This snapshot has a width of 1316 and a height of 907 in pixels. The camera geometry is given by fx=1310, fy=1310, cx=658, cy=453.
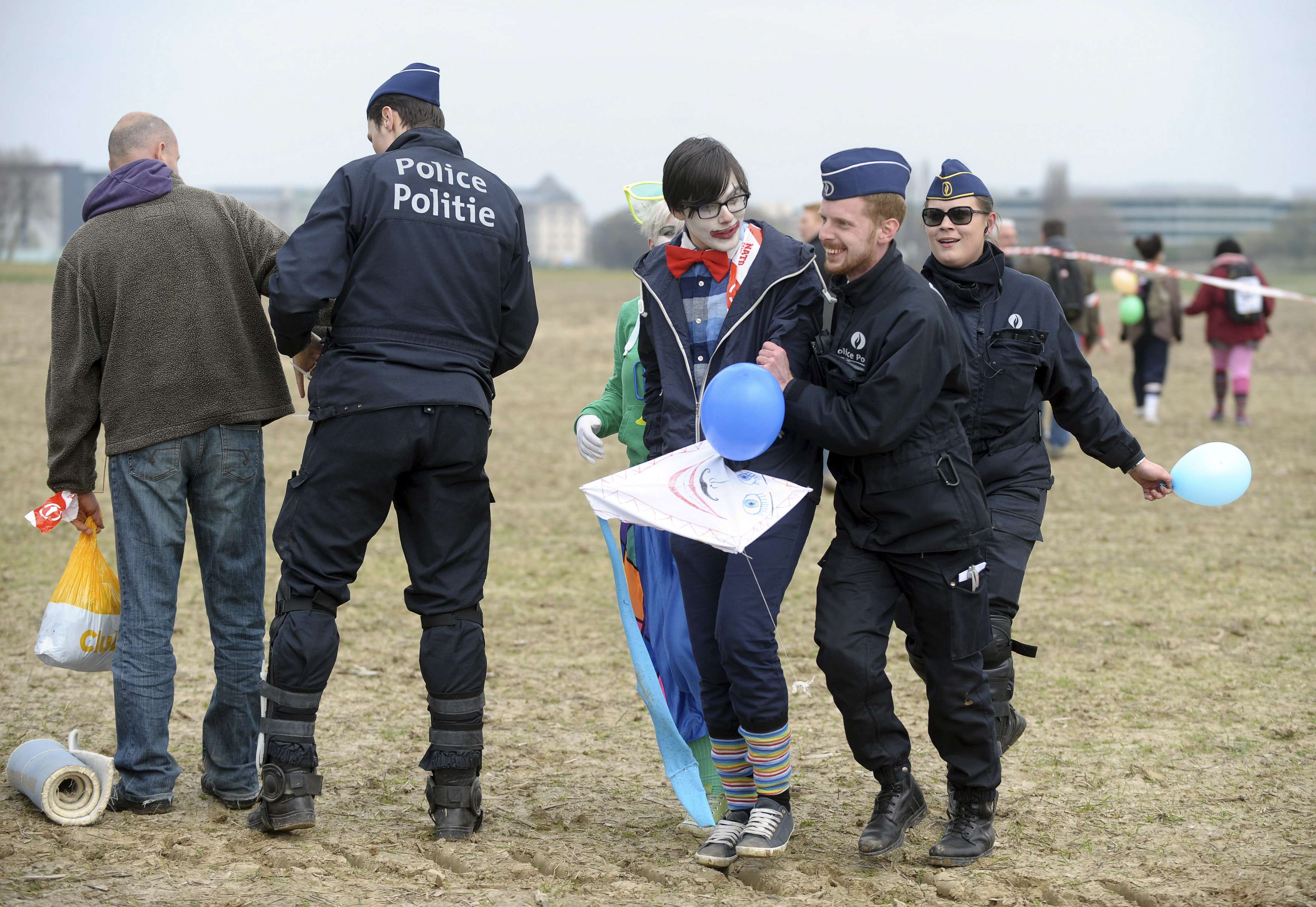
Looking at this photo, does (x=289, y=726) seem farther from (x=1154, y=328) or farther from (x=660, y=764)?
(x=1154, y=328)

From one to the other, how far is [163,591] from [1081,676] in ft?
12.8

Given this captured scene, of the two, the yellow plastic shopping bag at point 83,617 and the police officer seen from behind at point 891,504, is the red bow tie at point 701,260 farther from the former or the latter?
the yellow plastic shopping bag at point 83,617

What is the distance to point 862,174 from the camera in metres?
3.62

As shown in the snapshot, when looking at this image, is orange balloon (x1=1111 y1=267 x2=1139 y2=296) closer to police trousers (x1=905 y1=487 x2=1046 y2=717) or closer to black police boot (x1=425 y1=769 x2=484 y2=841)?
police trousers (x1=905 y1=487 x2=1046 y2=717)

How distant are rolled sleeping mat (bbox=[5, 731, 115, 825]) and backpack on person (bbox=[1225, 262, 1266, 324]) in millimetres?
13457

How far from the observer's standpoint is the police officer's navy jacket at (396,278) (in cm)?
371

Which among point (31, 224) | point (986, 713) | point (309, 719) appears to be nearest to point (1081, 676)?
point (986, 713)

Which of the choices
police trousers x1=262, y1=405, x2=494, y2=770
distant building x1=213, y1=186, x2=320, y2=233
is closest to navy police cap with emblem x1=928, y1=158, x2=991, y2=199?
police trousers x1=262, y1=405, x2=494, y2=770

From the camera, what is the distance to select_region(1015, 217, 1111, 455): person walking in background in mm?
11430

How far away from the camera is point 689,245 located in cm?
392

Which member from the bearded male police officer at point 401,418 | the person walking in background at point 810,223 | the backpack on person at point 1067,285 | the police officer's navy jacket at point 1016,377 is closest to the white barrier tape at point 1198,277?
the backpack on person at point 1067,285

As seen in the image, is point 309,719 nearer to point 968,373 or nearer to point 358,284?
point 358,284

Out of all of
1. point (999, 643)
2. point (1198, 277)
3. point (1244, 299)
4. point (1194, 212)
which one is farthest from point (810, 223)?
point (1194, 212)

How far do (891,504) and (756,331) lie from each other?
636 millimetres
